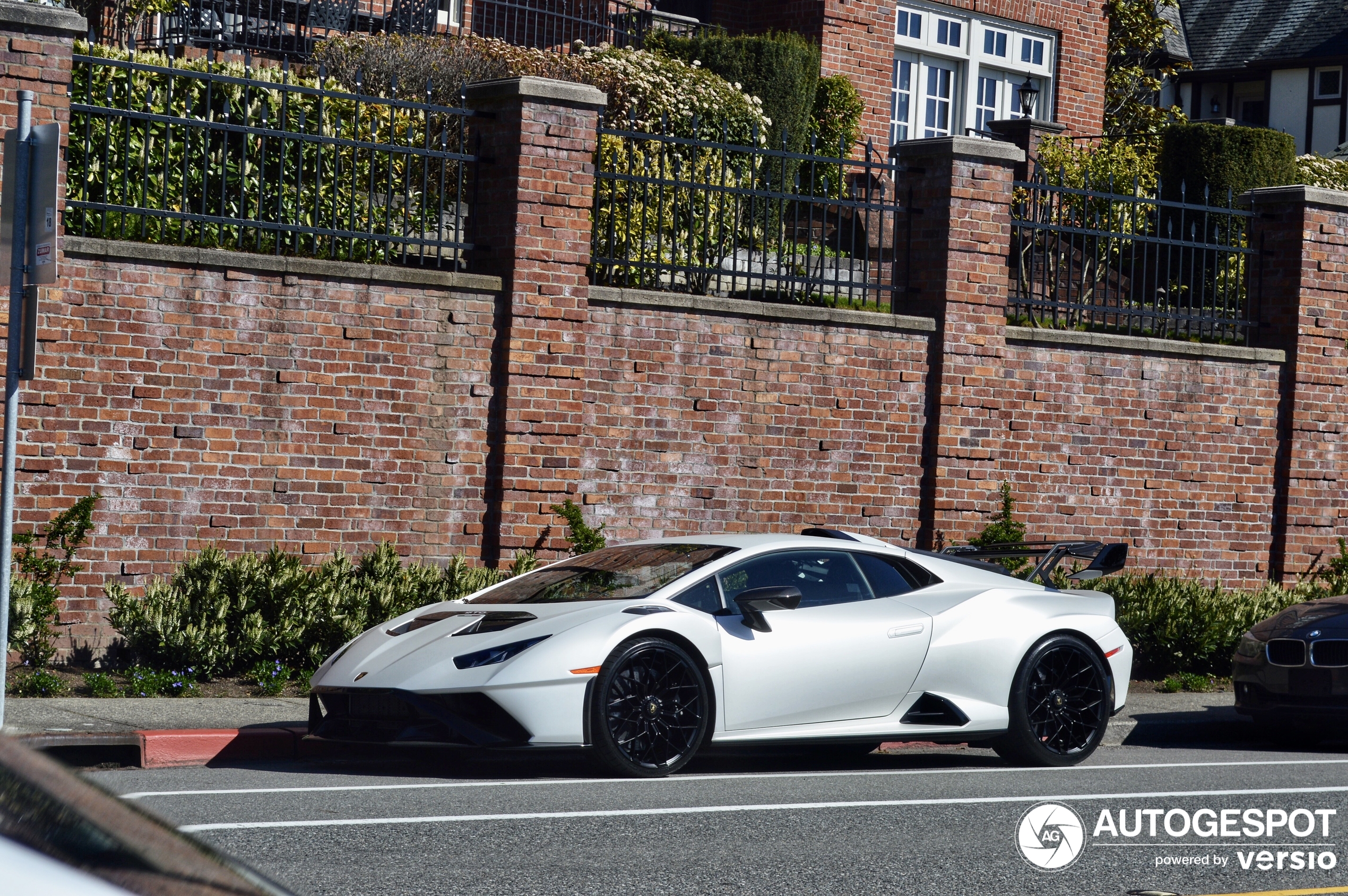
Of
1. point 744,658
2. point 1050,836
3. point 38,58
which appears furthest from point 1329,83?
point 1050,836

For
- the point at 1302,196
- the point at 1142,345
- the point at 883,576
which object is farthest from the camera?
the point at 1302,196

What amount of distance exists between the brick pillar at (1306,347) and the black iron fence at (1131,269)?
21cm

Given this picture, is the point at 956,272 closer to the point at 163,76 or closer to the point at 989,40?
the point at 163,76

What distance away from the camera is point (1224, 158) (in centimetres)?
2034

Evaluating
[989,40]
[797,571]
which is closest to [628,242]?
[797,571]

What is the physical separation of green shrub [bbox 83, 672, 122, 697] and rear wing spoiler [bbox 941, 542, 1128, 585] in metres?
5.13

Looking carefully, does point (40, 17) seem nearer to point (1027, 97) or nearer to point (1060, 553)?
point (1060, 553)

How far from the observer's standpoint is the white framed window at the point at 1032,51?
23297 mm

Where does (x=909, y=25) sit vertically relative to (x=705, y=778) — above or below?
above

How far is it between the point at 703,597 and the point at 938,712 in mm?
1509

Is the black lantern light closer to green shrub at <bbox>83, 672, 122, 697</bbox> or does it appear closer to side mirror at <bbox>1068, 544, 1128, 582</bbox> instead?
side mirror at <bbox>1068, 544, 1128, 582</bbox>

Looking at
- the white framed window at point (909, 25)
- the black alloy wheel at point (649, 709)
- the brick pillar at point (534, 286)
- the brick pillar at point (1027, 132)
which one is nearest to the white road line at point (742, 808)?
the black alloy wheel at point (649, 709)

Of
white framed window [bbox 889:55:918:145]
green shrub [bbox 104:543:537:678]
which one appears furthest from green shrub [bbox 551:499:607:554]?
white framed window [bbox 889:55:918:145]

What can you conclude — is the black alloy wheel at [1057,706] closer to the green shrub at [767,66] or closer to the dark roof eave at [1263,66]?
the green shrub at [767,66]
